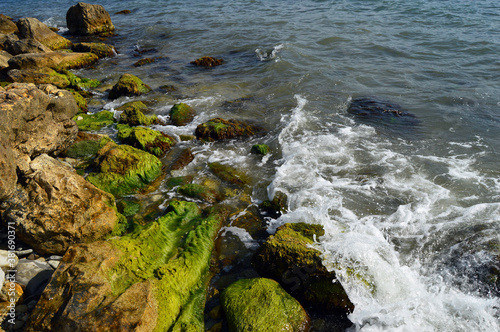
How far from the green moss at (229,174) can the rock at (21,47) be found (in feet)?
43.9

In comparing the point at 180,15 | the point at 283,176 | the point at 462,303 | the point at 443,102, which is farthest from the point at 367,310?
the point at 180,15

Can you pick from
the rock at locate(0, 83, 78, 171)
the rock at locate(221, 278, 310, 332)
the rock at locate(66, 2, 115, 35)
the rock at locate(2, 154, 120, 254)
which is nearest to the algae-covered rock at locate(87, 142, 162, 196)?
the rock at locate(0, 83, 78, 171)

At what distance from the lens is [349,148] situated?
9938 mm

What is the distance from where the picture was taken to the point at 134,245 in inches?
222

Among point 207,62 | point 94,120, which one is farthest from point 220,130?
point 207,62

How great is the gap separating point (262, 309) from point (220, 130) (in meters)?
6.74

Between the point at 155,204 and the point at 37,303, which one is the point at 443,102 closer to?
the point at 155,204

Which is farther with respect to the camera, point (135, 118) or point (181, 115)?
point (181, 115)

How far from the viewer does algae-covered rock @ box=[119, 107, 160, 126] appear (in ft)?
37.4

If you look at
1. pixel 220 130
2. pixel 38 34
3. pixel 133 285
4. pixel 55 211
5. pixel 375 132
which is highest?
pixel 38 34

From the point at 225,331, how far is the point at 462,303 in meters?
3.80

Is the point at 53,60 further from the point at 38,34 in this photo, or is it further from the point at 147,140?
the point at 147,140

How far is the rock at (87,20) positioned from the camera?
2452 centimetres

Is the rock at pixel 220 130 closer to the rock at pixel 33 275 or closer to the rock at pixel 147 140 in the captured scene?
the rock at pixel 147 140
